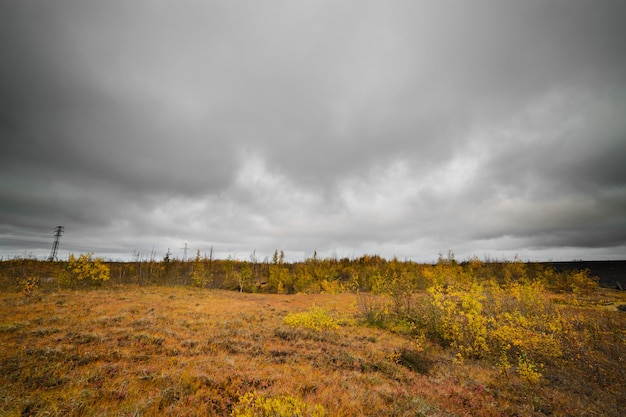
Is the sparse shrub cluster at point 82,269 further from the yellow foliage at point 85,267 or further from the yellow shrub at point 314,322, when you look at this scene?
the yellow shrub at point 314,322

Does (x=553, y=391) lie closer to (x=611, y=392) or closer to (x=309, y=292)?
(x=611, y=392)

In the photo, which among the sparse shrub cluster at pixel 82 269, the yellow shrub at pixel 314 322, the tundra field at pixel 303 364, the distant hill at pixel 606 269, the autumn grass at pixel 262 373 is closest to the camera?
the autumn grass at pixel 262 373

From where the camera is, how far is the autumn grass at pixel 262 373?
21.1ft

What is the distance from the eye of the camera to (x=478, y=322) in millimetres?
12508

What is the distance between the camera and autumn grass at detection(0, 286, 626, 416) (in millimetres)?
6441

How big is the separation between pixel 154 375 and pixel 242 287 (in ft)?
144

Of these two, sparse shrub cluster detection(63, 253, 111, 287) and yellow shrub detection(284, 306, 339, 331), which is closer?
yellow shrub detection(284, 306, 339, 331)

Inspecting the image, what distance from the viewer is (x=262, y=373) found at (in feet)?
29.0

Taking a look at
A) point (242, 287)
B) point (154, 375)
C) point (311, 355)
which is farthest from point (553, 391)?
point (242, 287)

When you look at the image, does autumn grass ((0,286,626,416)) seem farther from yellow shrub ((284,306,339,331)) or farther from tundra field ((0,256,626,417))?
yellow shrub ((284,306,339,331))

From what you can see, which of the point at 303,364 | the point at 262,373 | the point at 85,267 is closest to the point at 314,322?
the point at 303,364

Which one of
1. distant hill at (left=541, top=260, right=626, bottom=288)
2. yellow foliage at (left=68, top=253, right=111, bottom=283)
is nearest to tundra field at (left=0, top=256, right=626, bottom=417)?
yellow foliage at (left=68, top=253, right=111, bottom=283)

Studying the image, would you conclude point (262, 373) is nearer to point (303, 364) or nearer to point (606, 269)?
point (303, 364)

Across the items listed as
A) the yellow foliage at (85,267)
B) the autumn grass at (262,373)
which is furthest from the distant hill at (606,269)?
the yellow foliage at (85,267)
